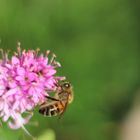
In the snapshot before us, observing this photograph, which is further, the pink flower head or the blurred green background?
the blurred green background

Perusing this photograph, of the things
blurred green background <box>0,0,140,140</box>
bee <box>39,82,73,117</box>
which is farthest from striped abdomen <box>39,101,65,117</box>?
blurred green background <box>0,0,140,140</box>

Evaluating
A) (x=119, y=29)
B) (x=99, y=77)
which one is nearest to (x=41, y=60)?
(x=99, y=77)

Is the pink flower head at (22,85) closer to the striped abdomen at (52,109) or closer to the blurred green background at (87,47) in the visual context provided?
the striped abdomen at (52,109)

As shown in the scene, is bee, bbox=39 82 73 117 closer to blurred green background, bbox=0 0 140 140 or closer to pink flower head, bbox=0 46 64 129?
pink flower head, bbox=0 46 64 129

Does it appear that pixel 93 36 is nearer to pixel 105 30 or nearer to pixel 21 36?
pixel 105 30

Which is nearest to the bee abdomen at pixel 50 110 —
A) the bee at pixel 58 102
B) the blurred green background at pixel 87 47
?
the bee at pixel 58 102
